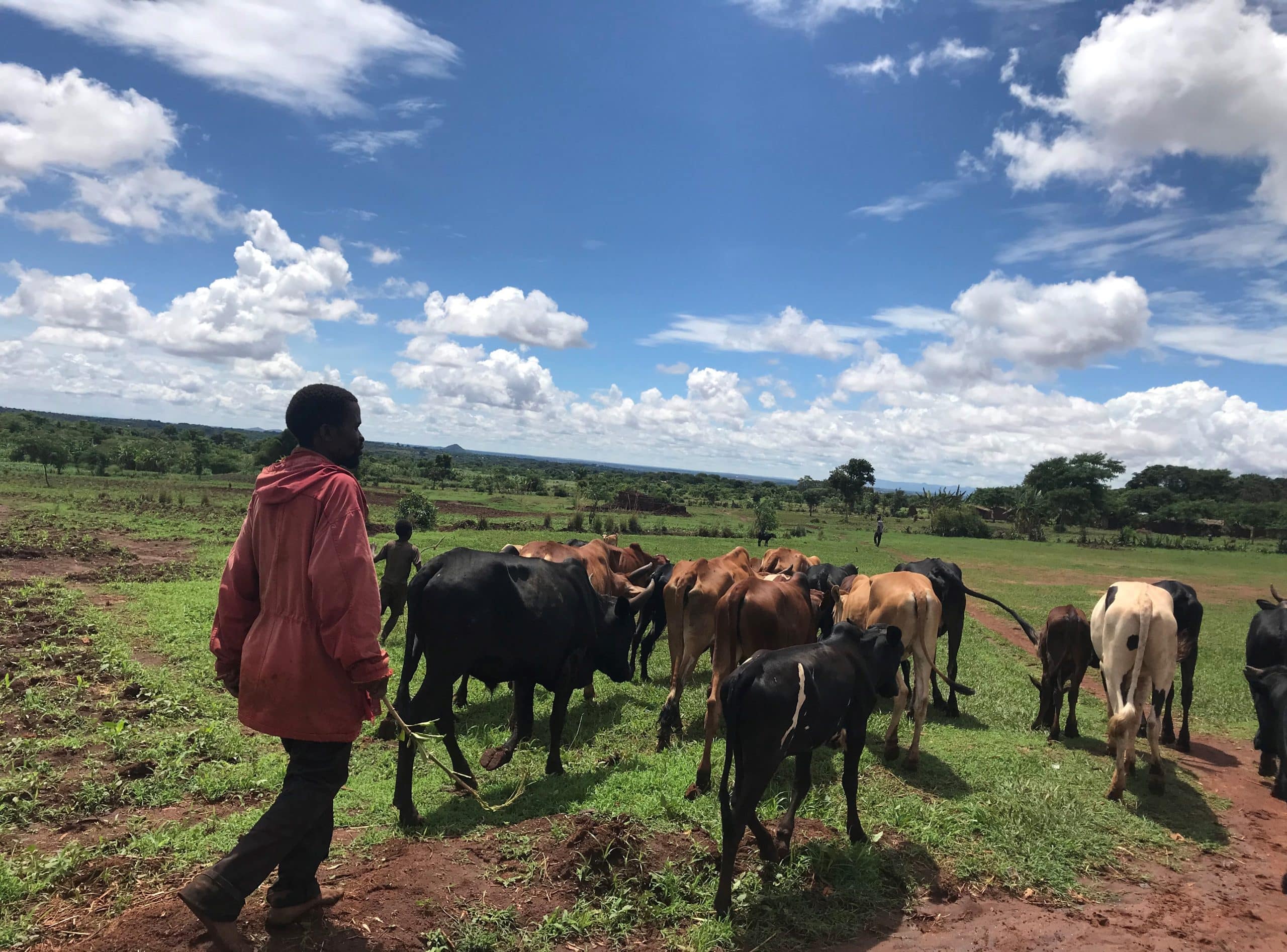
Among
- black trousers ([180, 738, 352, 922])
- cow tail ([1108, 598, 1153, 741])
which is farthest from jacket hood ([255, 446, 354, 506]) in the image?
cow tail ([1108, 598, 1153, 741])

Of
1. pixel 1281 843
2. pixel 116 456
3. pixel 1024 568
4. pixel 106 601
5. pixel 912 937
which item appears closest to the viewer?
pixel 912 937

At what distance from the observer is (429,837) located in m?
5.32

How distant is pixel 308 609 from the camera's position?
374 cm

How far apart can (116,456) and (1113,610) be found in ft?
238

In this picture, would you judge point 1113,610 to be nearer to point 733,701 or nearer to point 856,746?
point 856,746

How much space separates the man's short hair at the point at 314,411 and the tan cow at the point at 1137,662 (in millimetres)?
7808

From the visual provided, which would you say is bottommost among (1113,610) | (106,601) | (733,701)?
(106,601)

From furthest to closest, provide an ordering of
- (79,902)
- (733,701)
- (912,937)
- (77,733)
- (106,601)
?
(106,601), (77,733), (733,701), (912,937), (79,902)

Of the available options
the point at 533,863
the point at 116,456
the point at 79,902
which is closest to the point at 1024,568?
the point at 533,863

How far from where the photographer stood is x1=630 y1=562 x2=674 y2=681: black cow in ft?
36.9

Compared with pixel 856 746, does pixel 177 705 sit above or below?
below

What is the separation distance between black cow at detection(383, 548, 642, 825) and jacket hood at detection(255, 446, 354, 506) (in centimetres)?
235

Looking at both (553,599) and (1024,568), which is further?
(1024,568)

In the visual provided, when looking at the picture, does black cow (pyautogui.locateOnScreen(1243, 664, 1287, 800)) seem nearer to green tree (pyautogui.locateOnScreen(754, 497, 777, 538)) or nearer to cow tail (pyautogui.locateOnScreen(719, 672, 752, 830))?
cow tail (pyautogui.locateOnScreen(719, 672, 752, 830))
